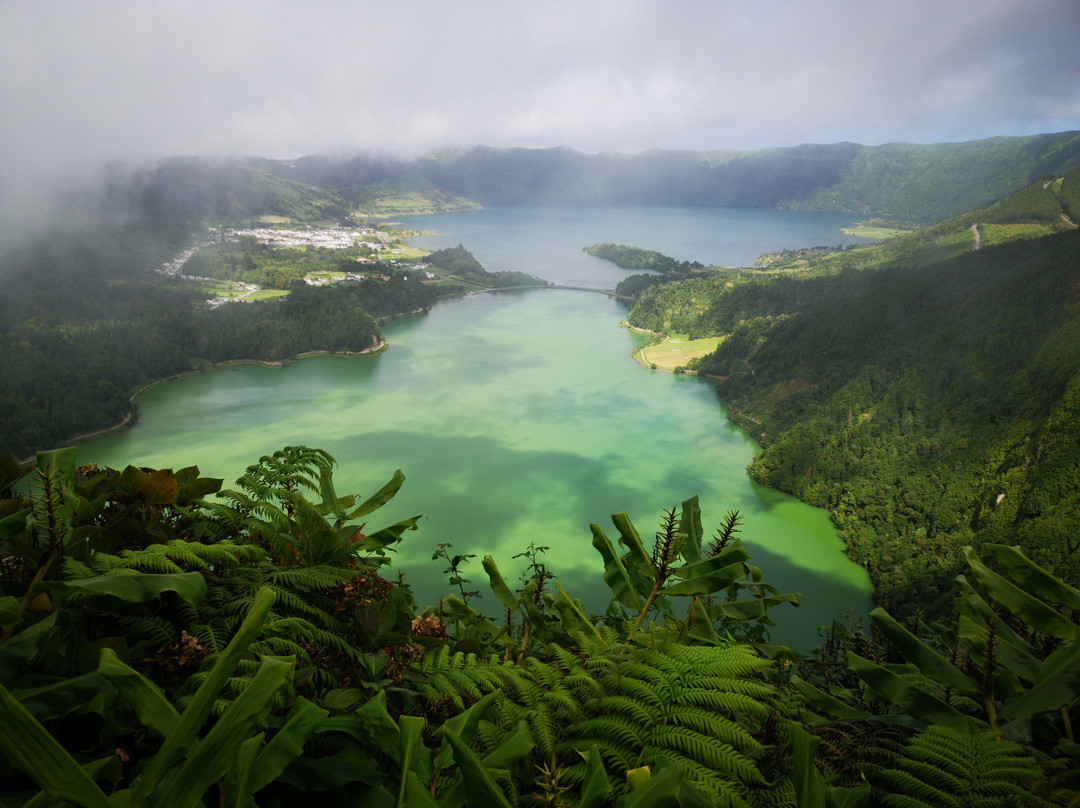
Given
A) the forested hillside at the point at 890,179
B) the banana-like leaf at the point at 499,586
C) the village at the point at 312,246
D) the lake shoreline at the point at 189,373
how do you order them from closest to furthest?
the banana-like leaf at the point at 499,586 < the lake shoreline at the point at 189,373 < the village at the point at 312,246 < the forested hillside at the point at 890,179

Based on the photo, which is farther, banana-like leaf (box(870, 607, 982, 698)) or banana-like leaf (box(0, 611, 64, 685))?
banana-like leaf (box(870, 607, 982, 698))

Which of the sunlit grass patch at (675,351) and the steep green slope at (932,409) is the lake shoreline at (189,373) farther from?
the steep green slope at (932,409)

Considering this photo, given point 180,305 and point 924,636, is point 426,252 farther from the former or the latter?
point 924,636

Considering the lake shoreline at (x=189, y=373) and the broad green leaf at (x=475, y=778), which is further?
the lake shoreline at (x=189, y=373)

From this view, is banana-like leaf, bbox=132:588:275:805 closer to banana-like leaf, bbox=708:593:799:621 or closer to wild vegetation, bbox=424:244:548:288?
banana-like leaf, bbox=708:593:799:621

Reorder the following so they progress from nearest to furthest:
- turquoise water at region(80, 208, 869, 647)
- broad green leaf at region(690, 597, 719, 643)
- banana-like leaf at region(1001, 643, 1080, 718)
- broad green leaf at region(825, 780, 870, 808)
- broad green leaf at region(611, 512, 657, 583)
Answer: broad green leaf at region(825, 780, 870, 808), banana-like leaf at region(1001, 643, 1080, 718), broad green leaf at region(611, 512, 657, 583), broad green leaf at region(690, 597, 719, 643), turquoise water at region(80, 208, 869, 647)

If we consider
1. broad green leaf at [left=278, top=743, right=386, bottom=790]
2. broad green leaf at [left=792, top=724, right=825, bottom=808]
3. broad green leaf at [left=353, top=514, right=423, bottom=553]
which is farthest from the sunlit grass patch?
broad green leaf at [left=278, top=743, right=386, bottom=790]

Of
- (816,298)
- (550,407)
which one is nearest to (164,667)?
(550,407)

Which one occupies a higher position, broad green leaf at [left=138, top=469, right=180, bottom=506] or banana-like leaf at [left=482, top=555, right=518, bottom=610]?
broad green leaf at [left=138, top=469, right=180, bottom=506]

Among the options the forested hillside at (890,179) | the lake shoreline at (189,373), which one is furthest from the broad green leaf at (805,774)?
the forested hillside at (890,179)

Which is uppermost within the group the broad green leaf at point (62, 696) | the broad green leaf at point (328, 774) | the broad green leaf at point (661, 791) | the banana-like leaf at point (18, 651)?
the banana-like leaf at point (18, 651)
